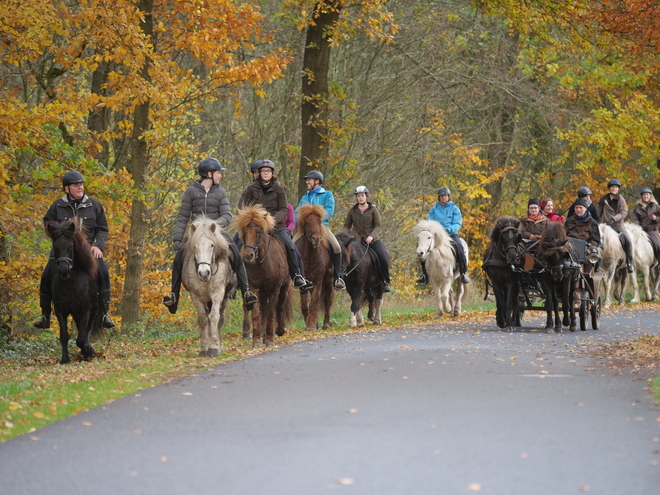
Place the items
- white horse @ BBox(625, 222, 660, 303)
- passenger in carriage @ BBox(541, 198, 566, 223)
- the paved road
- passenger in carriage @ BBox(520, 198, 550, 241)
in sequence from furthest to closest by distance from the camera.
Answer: white horse @ BBox(625, 222, 660, 303), passenger in carriage @ BBox(541, 198, 566, 223), passenger in carriage @ BBox(520, 198, 550, 241), the paved road

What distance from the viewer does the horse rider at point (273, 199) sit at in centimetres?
1611

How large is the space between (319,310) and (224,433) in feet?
38.8

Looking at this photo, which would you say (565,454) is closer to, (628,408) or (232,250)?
(628,408)

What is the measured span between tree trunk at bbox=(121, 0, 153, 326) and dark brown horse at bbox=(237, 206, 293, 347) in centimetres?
608

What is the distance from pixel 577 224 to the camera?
20.3 metres

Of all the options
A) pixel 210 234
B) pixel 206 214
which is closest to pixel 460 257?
pixel 206 214

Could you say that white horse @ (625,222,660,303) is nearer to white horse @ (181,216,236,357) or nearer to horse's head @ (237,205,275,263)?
horse's head @ (237,205,275,263)

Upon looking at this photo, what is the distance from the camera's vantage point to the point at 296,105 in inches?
1097

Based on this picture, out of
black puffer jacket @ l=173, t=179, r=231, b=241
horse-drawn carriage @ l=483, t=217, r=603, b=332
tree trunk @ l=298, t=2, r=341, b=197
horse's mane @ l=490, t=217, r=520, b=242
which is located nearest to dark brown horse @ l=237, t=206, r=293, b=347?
black puffer jacket @ l=173, t=179, r=231, b=241

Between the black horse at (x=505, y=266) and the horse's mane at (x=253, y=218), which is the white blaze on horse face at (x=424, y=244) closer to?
the black horse at (x=505, y=266)

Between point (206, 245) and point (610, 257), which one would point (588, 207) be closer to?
point (610, 257)

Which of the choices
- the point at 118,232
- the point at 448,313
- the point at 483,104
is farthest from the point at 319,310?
the point at 483,104

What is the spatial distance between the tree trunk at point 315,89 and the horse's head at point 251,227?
869cm

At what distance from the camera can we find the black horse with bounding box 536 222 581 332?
1727 centimetres
